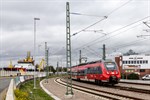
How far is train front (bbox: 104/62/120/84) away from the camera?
39469mm

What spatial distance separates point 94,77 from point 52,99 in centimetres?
2026

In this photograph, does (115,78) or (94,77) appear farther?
(94,77)

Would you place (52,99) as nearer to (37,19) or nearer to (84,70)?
(37,19)

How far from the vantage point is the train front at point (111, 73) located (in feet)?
129

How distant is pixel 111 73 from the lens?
131 feet

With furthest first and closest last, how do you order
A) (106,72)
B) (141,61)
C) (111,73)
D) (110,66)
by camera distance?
(141,61) → (110,66) → (111,73) → (106,72)

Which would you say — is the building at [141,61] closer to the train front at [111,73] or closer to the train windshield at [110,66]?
the train windshield at [110,66]

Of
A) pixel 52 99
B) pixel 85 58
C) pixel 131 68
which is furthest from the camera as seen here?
pixel 131 68

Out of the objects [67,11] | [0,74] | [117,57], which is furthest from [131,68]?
[67,11]

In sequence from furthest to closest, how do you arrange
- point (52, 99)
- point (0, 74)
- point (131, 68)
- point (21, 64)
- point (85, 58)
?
point (21, 64) → point (0, 74) → point (131, 68) → point (85, 58) → point (52, 99)

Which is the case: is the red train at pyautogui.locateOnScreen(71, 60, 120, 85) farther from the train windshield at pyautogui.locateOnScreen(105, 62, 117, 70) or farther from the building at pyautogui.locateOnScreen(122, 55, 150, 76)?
the building at pyautogui.locateOnScreen(122, 55, 150, 76)

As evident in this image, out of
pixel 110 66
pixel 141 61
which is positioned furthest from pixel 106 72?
pixel 141 61

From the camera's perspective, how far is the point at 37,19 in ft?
139

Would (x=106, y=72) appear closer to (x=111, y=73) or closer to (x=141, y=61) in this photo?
(x=111, y=73)
